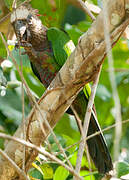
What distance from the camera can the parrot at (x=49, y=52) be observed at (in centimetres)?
223

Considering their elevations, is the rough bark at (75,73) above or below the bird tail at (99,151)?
above

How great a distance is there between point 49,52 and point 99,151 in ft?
2.57

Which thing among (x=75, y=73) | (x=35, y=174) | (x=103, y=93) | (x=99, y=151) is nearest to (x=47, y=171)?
(x=35, y=174)

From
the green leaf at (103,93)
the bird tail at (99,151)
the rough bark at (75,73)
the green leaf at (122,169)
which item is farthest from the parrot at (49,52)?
the green leaf at (103,93)

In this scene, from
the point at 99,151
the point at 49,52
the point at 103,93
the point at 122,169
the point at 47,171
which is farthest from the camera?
the point at 103,93

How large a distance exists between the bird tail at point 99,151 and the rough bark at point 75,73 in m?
0.58

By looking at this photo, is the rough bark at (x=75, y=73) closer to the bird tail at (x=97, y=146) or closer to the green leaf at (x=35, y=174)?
the green leaf at (x=35, y=174)

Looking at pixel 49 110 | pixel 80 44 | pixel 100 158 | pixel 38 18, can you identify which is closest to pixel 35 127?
pixel 49 110

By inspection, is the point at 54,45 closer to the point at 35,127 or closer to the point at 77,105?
the point at 77,105

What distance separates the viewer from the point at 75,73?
151 centimetres

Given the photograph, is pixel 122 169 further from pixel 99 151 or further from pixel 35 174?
pixel 35 174

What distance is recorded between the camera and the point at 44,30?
2.51 m

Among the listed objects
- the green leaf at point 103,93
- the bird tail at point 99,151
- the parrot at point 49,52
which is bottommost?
the green leaf at point 103,93

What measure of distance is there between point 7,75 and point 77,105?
839 millimetres
